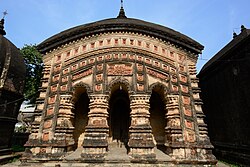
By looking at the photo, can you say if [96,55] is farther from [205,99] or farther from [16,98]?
[205,99]

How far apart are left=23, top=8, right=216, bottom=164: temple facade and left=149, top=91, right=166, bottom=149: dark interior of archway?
0.20 feet

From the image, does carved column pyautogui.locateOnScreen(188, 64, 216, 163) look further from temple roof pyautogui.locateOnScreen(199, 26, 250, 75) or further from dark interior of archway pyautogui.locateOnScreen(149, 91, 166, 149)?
temple roof pyautogui.locateOnScreen(199, 26, 250, 75)

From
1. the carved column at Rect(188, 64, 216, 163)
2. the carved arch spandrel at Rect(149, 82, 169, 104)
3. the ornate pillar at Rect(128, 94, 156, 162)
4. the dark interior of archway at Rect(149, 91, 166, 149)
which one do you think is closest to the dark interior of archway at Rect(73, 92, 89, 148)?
the ornate pillar at Rect(128, 94, 156, 162)

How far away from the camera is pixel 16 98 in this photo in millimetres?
11992

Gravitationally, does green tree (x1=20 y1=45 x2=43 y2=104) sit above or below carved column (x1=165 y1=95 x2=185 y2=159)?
above

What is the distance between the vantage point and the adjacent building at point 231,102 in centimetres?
986

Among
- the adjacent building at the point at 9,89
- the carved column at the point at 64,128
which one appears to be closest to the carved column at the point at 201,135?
the carved column at the point at 64,128

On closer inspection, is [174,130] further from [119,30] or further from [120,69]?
[119,30]

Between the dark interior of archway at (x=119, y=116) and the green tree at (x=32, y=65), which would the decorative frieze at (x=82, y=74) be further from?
the green tree at (x=32, y=65)

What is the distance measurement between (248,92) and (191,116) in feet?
11.1

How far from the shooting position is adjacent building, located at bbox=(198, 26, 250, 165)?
986 centimetres

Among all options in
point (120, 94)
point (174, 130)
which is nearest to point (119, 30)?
point (120, 94)

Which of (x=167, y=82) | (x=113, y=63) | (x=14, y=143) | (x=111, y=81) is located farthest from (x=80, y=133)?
(x=14, y=143)

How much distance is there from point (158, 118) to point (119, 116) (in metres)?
2.59
